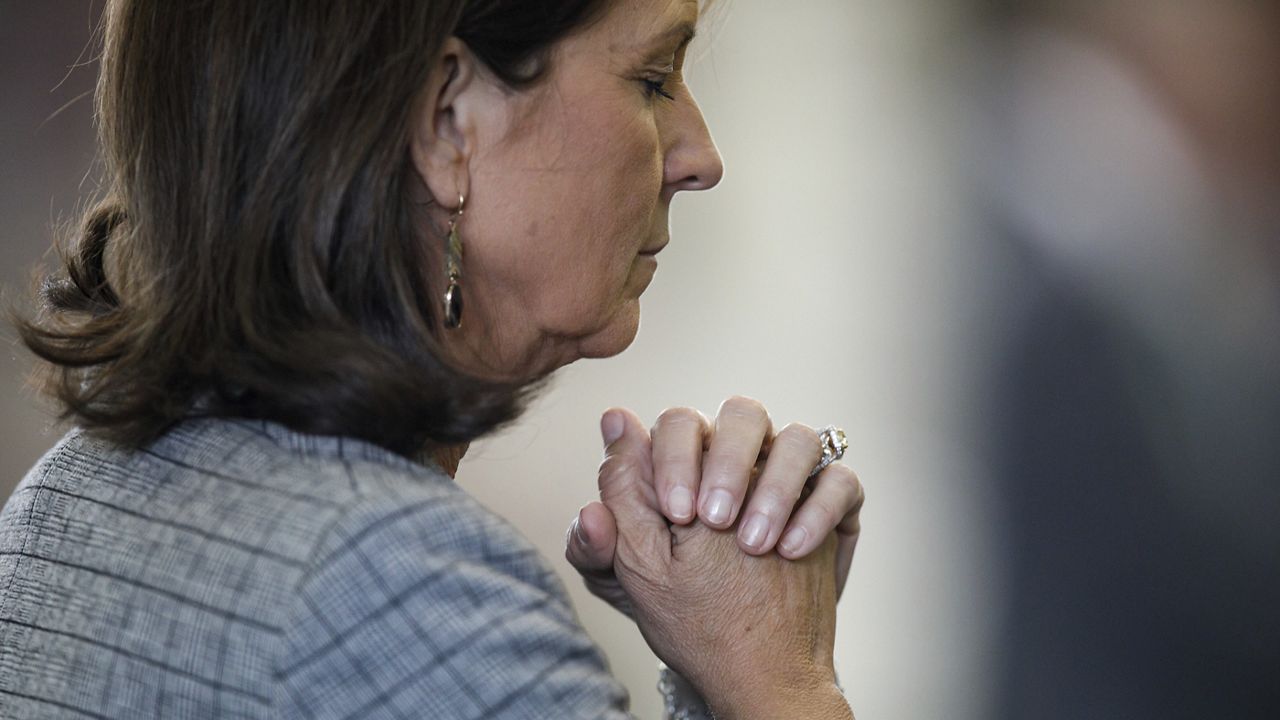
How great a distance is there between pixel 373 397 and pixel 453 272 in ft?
0.55

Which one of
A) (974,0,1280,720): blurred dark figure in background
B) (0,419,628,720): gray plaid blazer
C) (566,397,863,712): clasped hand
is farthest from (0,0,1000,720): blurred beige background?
(0,419,628,720): gray plaid blazer

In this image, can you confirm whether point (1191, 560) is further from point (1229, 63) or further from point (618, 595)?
point (618, 595)

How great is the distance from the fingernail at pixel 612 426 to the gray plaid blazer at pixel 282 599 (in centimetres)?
33

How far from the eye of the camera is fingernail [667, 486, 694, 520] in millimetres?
928

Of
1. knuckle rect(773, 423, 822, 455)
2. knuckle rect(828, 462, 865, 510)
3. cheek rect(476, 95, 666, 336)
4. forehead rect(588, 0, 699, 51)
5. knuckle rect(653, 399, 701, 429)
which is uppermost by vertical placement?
forehead rect(588, 0, 699, 51)

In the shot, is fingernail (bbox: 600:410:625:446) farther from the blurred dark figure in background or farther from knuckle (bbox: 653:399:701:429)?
the blurred dark figure in background

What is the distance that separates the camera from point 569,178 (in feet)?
2.87

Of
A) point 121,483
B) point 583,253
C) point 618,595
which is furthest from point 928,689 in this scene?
point 121,483

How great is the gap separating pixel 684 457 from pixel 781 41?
1876 millimetres

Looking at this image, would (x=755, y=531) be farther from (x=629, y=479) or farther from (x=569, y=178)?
(x=569, y=178)

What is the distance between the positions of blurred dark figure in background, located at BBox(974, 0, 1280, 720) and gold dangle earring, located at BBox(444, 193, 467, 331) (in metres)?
1.73

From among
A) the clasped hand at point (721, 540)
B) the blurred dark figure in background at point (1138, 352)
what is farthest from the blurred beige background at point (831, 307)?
the clasped hand at point (721, 540)

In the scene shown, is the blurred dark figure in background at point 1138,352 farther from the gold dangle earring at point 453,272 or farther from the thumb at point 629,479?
the gold dangle earring at point 453,272

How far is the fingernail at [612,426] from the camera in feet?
3.27
